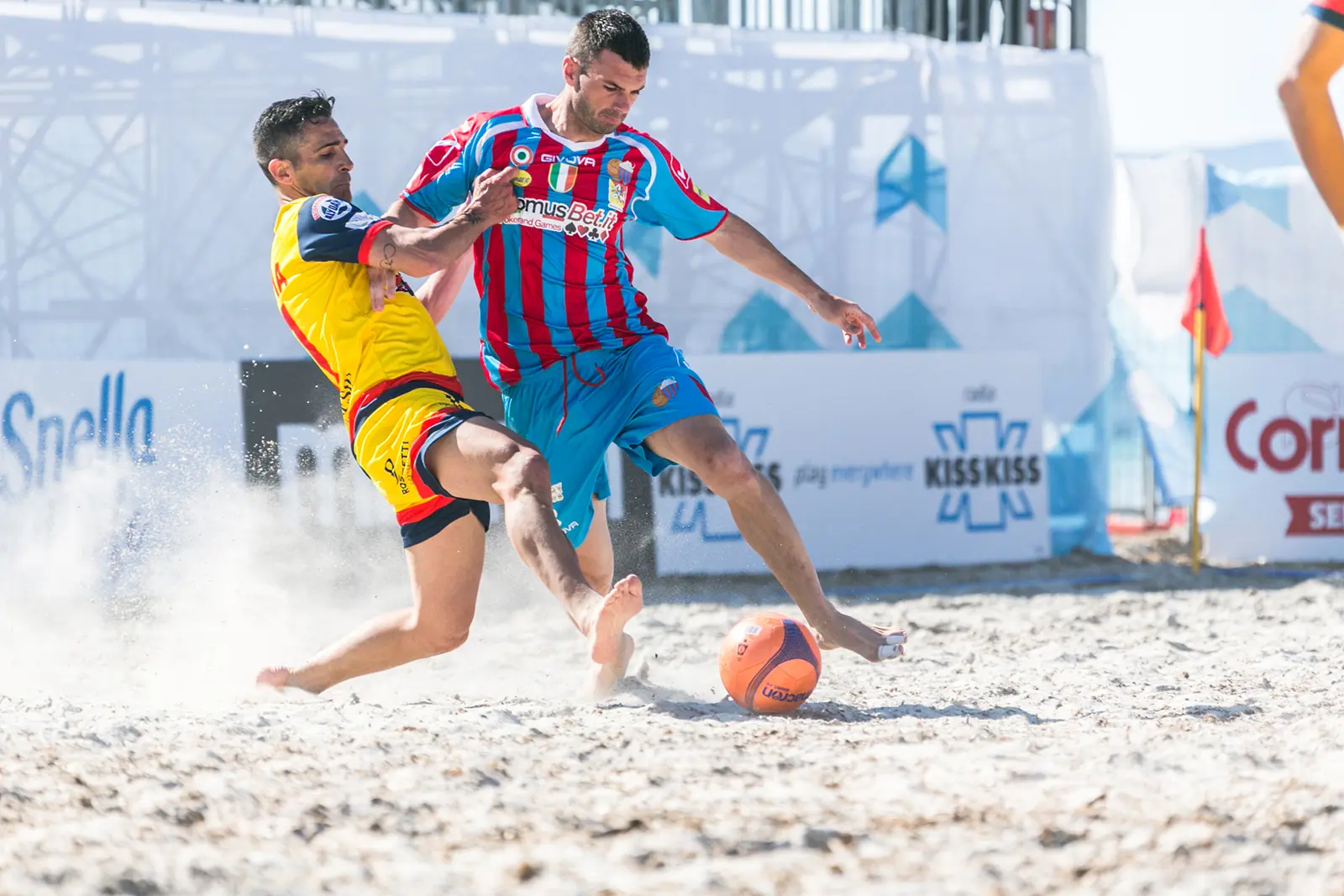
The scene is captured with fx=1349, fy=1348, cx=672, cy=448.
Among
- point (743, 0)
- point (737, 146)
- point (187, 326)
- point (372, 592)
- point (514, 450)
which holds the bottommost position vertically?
point (372, 592)

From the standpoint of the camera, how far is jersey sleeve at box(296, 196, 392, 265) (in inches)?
132

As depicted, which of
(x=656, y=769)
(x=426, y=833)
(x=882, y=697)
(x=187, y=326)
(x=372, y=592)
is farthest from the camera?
(x=187, y=326)

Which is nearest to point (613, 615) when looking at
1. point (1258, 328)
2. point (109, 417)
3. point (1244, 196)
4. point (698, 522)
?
point (109, 417)

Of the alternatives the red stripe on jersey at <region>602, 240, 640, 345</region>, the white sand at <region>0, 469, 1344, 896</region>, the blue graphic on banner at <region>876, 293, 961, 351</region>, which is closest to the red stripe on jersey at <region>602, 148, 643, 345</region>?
the red stripe on jersey at <region>602, 240, 640, 345</region>

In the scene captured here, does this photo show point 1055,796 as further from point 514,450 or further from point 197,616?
point 197,616

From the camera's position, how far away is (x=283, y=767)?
8.29 ft

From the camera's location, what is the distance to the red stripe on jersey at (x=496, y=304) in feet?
12.3

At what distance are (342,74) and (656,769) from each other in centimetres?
552

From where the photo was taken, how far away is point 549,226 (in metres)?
3.71

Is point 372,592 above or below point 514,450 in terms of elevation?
below

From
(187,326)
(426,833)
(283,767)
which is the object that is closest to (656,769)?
(426,833)

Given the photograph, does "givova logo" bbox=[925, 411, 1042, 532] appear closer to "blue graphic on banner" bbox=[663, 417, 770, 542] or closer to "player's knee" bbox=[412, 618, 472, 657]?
"blue graphic on banner" bbox=[663, 417, 770, 542]

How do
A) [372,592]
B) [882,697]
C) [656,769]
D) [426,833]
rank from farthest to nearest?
1. [372,592]
2. [882,697]
3. [656,769]
4. [426,833]

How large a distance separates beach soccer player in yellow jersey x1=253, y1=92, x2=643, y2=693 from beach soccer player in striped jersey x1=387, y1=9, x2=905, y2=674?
0.28m
